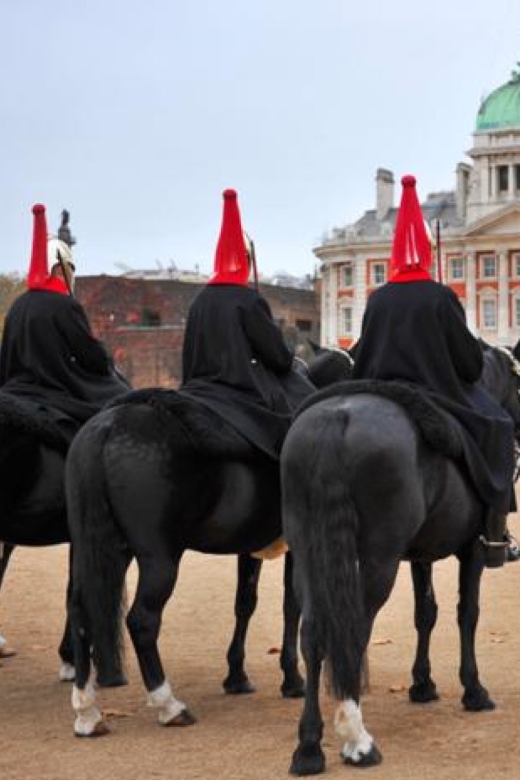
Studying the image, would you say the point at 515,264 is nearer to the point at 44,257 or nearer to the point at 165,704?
the point at 44,257

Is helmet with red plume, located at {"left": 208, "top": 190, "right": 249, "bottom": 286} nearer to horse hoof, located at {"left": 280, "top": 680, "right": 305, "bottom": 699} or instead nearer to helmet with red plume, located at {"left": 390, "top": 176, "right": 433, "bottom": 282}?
helmet with red plume, located at {"left": 390, "top": 176, "right": 433, "bottom": 282}

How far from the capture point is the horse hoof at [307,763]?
24.8ft

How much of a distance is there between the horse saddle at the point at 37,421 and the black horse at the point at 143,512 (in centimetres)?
71

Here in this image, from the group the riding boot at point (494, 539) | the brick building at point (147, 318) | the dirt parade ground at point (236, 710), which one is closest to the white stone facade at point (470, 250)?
the brick building at point (147, 318)

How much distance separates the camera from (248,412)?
30.0ft

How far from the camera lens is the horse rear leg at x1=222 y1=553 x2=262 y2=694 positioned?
9.80 metres

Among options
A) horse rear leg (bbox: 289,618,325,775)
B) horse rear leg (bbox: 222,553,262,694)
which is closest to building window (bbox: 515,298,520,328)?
horse rear leg (bbox: 222,553,262,694)

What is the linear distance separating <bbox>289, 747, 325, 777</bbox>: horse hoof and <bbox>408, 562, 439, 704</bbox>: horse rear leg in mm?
1769

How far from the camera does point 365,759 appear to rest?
7.65 metres

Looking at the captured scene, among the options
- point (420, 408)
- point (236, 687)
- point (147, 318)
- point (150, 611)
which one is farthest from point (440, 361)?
point (147, 318)

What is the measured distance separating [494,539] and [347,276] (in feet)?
296

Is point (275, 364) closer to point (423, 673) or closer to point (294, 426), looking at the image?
point (294, 426)

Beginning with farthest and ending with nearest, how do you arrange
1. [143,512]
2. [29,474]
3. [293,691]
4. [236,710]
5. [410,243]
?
[293,691], [29,474], [236,710], [410,243], [143,512]

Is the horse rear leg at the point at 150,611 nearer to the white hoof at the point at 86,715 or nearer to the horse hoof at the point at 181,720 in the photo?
the horse hoof at the point at 181,720
